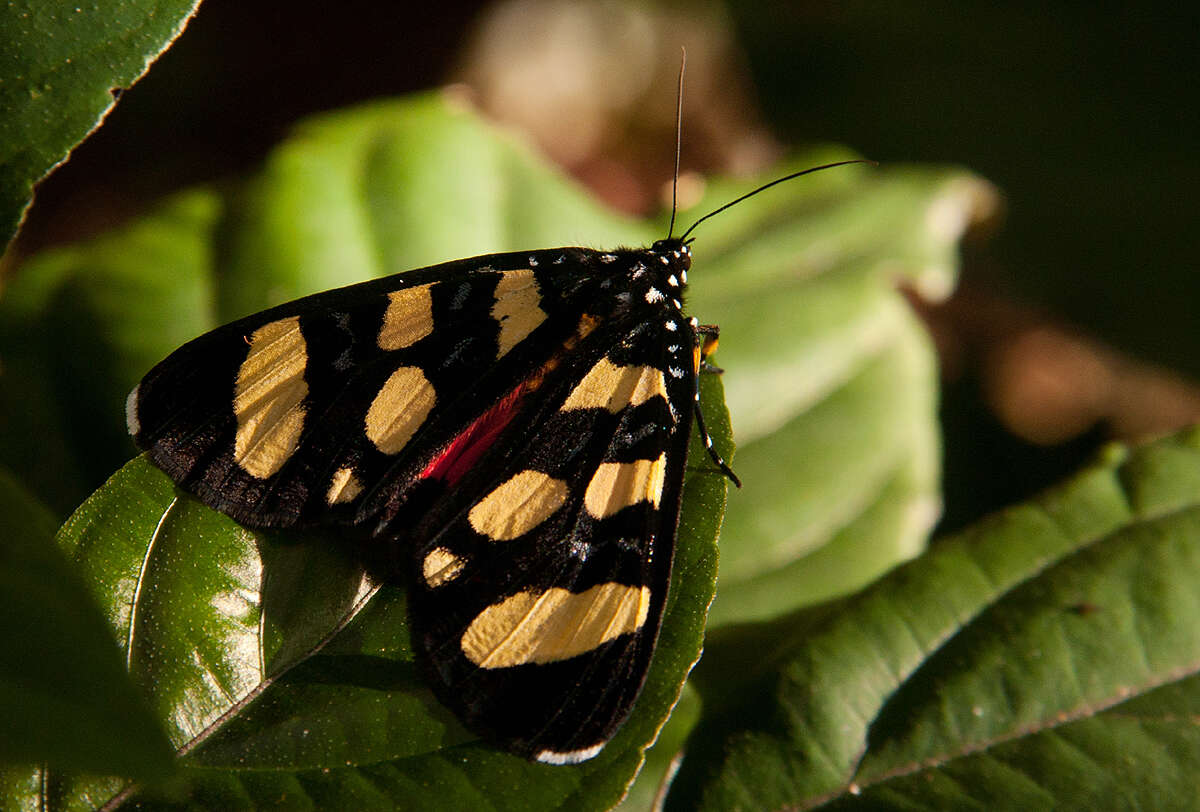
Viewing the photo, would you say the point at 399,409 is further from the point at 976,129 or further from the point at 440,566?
the point at 976,129

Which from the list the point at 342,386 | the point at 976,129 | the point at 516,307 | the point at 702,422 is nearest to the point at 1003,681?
the point at 702,422

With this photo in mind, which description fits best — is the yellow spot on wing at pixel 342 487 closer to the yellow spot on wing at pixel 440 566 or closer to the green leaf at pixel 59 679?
the yellow spot on wing at pixel 440 566

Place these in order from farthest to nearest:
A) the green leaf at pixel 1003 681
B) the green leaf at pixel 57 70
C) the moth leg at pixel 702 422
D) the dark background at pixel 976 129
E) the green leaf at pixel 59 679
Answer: the dark background at pixel 976 129 → the green leaf at pixel 1003 681 → the moth leg at pixel 702 422 → the green leaf at pixel 57 70 → the green leaf at pixel 59 679

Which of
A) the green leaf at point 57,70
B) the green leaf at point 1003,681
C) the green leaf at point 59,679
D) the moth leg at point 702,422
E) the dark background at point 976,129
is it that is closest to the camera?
the green leaf at point 59,679

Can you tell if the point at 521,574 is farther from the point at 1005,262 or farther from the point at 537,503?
the point at 1005,262

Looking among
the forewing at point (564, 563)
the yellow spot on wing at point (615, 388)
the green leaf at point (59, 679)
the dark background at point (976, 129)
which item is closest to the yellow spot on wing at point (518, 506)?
the forewing at point (564, 563)
